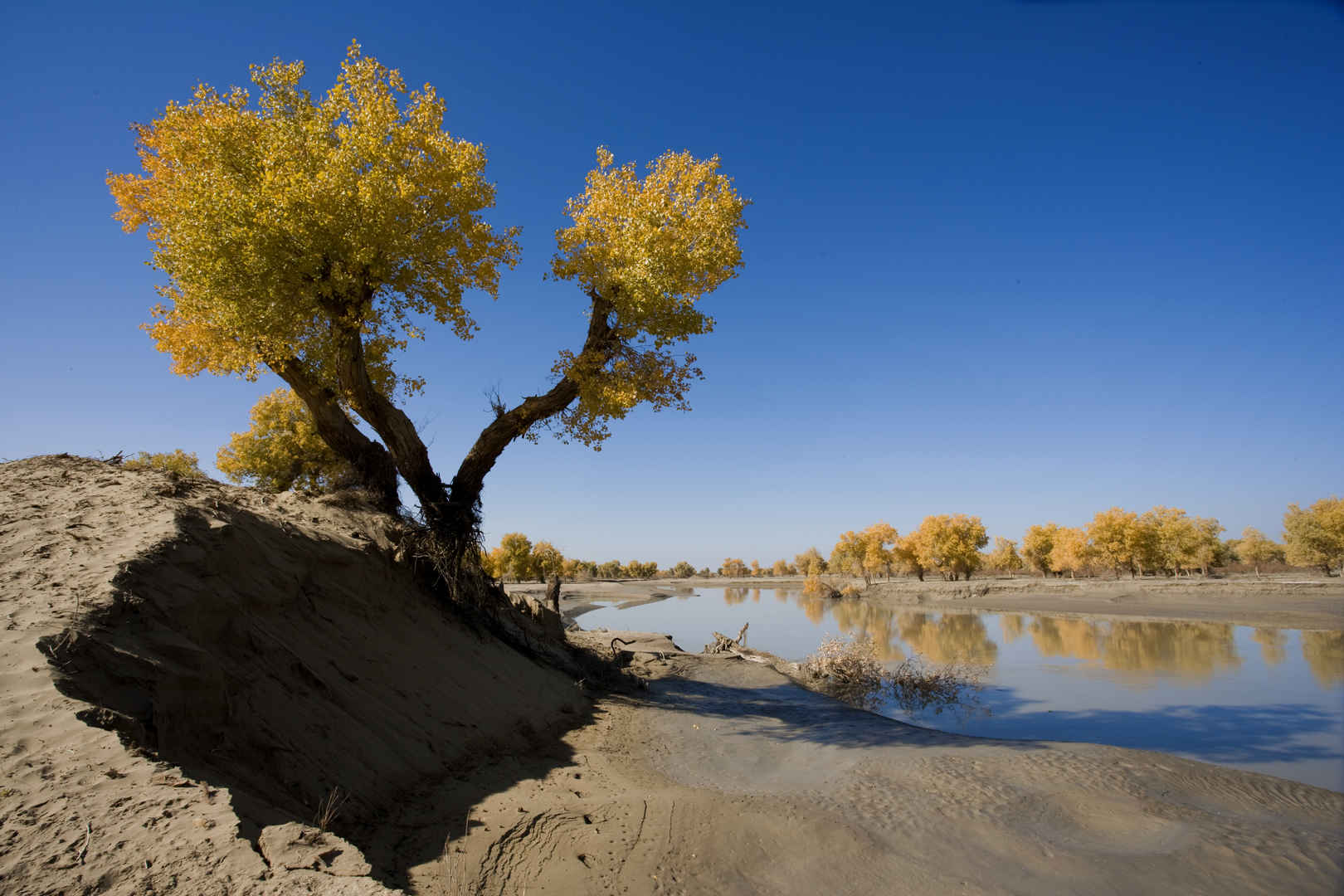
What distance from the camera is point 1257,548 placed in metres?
72.4

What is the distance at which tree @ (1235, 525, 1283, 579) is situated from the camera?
72.4 metres

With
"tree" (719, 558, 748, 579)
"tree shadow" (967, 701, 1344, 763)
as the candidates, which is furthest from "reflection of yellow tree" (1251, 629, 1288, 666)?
"tree" (719, 558, 748, 579)

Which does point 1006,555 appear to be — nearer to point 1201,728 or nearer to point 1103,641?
point 1103,641

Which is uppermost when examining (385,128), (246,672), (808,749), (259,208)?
(385,128)

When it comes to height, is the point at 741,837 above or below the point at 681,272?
below

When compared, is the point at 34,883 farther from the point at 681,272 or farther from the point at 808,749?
the point at 681,272

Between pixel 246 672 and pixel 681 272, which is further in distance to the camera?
pixel 681 272

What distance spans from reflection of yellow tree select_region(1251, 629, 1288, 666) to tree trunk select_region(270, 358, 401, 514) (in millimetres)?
27091

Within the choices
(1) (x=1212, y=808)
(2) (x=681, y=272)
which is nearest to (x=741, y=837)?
(1) (x=1212, y=808)

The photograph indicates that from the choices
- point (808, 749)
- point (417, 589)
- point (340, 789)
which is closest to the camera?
point (340, 789)

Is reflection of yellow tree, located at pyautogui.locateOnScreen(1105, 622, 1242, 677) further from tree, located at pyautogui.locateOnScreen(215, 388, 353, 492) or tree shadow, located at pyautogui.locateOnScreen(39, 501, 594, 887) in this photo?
tree, located at pyautogui.locateOnScreen(215, 388, 353, 492)

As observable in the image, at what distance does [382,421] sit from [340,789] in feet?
24.2

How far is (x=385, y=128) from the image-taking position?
32.7ft

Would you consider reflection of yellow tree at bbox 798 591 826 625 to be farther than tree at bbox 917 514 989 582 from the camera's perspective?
No
